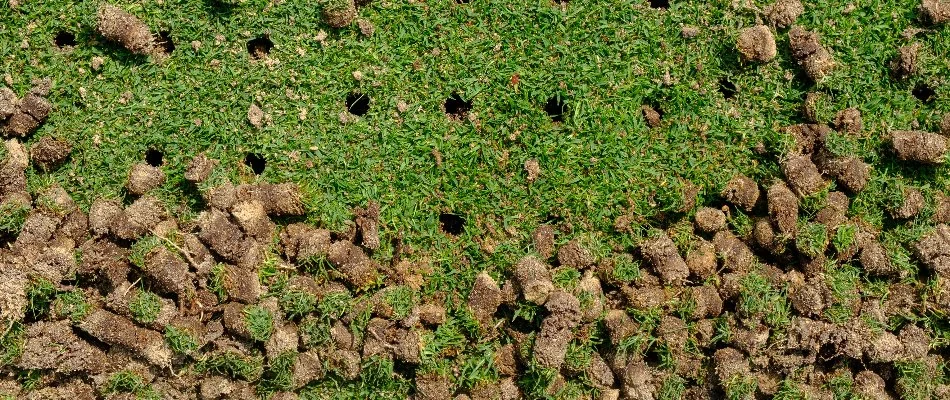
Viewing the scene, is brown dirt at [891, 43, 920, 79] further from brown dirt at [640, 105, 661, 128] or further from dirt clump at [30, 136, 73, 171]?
dirt clump at [30, 136, 73, 171]

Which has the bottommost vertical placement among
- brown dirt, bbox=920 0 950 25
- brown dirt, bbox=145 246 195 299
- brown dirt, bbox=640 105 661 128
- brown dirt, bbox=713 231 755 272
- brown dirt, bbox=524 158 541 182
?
brown dirt, bbox=145 246 195 299

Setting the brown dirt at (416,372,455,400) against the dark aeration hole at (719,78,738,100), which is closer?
the brown dirt at (416,372,455,400)

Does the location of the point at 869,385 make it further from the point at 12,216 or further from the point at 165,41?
the point at 12,216

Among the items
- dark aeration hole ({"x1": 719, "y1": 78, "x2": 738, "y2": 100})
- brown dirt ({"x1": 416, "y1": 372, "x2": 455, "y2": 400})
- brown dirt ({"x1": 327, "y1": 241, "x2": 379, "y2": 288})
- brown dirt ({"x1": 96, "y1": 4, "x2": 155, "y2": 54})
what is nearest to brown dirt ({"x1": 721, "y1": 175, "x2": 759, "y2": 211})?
dark aeration hole ({"x1": 719, "y1": 78, "x2": 738, "y2": 100})

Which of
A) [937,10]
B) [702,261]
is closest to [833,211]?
[702,261]

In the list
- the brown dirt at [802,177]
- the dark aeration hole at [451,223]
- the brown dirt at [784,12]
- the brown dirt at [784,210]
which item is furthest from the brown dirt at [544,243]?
the brown dirt at [784,12]

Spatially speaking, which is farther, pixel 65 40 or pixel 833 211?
pixel 65 40

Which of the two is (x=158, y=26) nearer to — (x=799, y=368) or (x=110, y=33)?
(x=110, y=33)
